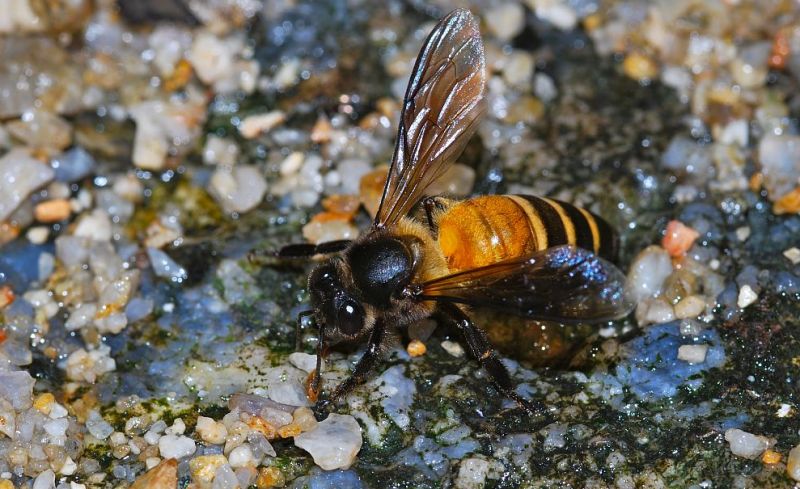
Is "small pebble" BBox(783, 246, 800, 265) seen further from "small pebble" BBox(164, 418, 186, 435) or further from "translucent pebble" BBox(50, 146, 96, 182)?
"translucent pebble" BBox(50, 146, 96, 182)

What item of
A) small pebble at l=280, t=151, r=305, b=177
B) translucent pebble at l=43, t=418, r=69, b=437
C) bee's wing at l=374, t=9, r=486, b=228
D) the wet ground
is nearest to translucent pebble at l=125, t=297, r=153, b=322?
the wet ground

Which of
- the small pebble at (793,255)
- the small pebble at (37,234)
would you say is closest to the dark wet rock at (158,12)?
the small pebble at (37,234)

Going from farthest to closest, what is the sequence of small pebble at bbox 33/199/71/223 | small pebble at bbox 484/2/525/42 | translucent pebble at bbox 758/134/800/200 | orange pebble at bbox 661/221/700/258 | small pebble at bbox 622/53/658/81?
small pebble at bbox 484/2/525/42 → small pebble at bbox 622/53/658/81 → small pebble at bbox 33/199/71/223 → translucent pebble at bbox 758/134/800/200 → orange pebble at bbox 661/221/700/258

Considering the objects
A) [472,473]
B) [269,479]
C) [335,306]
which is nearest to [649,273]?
[472,473]

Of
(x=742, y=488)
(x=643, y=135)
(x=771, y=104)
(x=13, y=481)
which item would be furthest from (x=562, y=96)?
(x=13, y=481)

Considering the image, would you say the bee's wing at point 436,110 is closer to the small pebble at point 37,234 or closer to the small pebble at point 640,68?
the small pebble at point 640,68

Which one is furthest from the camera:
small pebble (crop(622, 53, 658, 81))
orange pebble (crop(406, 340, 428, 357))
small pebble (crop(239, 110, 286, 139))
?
small pebble (crop(622, 53, 658, 81))

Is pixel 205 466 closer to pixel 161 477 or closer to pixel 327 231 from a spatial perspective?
pixel 161 477
